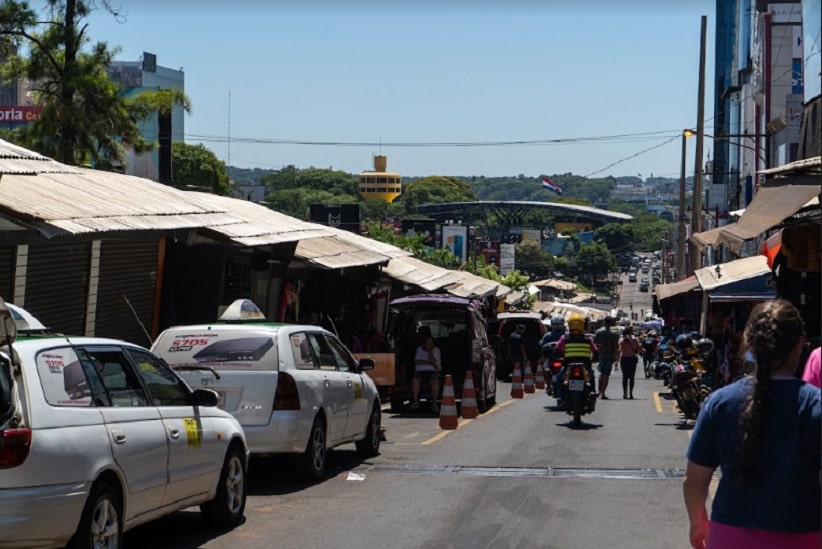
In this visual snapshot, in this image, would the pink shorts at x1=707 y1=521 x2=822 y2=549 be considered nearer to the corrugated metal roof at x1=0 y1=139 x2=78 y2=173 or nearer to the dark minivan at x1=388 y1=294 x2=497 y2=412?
the corrugated metal roof at x1=0 y1=139 x2=78 y2=173

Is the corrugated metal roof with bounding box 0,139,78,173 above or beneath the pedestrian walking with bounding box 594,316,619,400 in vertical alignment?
above

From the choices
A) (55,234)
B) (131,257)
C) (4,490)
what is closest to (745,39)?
(131,257)

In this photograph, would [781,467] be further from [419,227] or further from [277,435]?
[419,227]

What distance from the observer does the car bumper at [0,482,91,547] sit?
7.54 metres

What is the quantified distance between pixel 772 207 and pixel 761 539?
7062 mm

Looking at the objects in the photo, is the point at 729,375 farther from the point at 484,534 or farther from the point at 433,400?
the point at 484,534

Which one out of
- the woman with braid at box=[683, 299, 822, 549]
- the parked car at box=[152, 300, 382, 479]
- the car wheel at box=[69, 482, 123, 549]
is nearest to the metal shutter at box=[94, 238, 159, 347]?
the parked car at box=[152, 300, 382, 479]

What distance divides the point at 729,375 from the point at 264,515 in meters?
12.8

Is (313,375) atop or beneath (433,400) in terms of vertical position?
atop

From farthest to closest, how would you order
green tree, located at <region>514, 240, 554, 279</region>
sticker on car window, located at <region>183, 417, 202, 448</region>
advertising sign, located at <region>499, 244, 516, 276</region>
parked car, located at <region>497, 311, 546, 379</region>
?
green tree, located at <region>514, 240, 554, 279</region> → advertising sign, located at <region>499, 244, 516, 276</region> → parked car, located at <region>497, 311, 546, 379</region> → sticker on car window, located at <region>183, 417, 202, 448</region>

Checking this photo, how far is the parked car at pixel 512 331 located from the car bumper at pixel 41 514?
30325 mm

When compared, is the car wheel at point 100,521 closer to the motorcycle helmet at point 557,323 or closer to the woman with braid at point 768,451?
the woman with braid at point 768,451

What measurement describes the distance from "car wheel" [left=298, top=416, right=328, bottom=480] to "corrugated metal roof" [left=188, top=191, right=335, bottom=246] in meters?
5.46

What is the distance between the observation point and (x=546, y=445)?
17.5 meters
